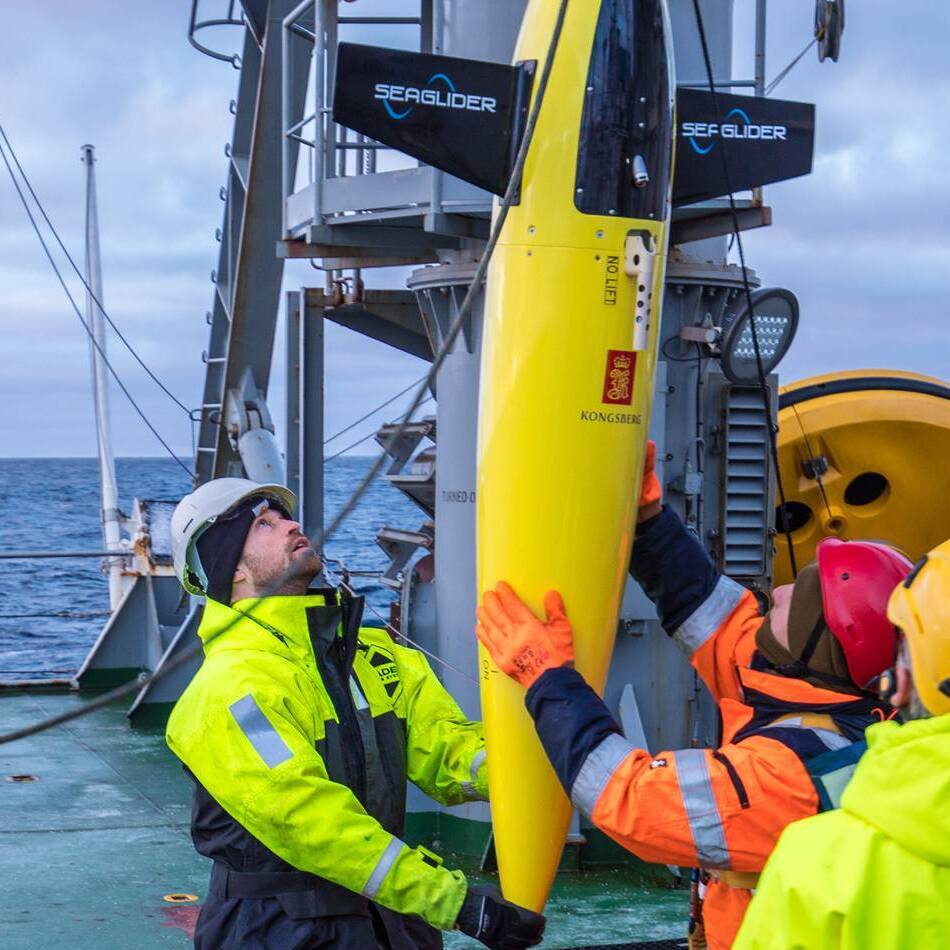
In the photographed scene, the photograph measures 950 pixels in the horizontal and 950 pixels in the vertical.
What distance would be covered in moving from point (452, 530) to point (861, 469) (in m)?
2.69

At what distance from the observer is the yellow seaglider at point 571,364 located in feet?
14.0

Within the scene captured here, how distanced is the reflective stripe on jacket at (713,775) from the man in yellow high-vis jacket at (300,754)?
488mm

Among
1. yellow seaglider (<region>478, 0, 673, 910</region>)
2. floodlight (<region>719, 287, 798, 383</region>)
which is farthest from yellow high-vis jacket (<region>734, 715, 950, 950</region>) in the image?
floodlight (<region>719, 287, 798, 383</region>)

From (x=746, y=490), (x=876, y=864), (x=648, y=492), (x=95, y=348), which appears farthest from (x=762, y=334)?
(x=95, y=348)

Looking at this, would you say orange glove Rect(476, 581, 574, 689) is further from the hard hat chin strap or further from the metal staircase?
the metal staircase

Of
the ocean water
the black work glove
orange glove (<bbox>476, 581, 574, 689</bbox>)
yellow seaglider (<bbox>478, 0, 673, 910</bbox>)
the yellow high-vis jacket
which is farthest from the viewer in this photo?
the ocean water

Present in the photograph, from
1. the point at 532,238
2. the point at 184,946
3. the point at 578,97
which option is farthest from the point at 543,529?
the point at 184,946

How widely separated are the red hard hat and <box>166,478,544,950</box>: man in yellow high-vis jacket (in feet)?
3.79

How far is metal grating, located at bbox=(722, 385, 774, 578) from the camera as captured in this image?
7639 millimetres

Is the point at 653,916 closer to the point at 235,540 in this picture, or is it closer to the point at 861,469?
the point at 861,469

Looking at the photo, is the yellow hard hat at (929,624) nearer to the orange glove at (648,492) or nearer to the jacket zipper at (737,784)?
the jacket zipper at (737,784)

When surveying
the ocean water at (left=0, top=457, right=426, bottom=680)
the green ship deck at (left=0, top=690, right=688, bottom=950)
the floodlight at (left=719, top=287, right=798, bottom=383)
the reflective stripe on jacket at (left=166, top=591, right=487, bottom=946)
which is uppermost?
the floodlight at (left=719, top=287, right=798, bottom=383)

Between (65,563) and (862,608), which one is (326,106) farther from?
(65,563)

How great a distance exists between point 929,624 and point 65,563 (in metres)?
59.7
